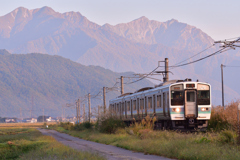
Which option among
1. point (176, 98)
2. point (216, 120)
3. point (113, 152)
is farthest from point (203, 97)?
point (113, 152)

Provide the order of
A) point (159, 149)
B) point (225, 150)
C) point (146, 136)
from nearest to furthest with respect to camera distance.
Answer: point (225, 150) → point (159, 149) → point (146, 136)

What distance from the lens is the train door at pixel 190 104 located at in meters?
29.4

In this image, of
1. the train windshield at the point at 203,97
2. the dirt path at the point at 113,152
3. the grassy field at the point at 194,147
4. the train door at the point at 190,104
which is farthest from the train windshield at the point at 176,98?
the dirt path at the point at 113,152

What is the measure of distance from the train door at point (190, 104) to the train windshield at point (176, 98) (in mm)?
405

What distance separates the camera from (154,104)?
108ft

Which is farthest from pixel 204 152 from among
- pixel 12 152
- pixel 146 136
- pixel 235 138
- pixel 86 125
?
pixel 86 125

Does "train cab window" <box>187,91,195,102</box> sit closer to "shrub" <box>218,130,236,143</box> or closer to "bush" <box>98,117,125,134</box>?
"bush" <box>98,117,125,134</box>

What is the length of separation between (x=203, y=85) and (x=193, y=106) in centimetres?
170

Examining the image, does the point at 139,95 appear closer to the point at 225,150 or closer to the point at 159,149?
the point at 159,149

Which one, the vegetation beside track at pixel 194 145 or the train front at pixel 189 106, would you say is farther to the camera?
the train front at pixel 189 106

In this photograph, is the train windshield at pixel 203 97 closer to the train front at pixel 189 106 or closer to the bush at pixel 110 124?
the train front at pixel 189 106

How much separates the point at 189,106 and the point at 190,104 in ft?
0.49

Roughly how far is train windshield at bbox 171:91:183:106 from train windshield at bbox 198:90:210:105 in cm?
127

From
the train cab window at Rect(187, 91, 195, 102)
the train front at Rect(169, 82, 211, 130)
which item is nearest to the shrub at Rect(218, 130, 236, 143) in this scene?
the train front at Rect(169, 82, 211, 130)
